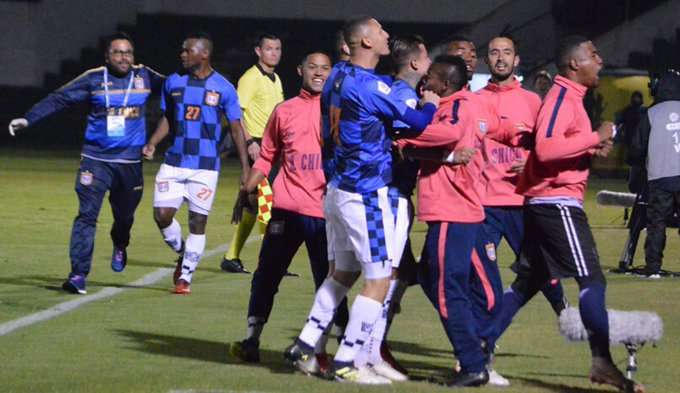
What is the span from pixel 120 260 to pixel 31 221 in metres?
6.20


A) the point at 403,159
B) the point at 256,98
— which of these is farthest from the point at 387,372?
the point at 256,98

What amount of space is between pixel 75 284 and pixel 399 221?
4.85m

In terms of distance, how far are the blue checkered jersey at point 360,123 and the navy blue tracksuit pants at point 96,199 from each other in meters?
4.75

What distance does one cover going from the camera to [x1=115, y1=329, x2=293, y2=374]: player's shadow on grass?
32.4 ft

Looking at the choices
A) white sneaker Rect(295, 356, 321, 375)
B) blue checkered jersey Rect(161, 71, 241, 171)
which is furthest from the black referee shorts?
blue checkered jersey Rect(161, 71, 241, 171)

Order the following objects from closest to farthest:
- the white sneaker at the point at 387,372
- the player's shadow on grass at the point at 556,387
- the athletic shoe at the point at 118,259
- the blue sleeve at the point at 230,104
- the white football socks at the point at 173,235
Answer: the player's shadow on grass at the point at 556,387, the white sneaker at the point at 387,372, the blue sleeve at the point at 230,104, the white football socks at the point at 173,235, the athletic shoe at the point at 118,259

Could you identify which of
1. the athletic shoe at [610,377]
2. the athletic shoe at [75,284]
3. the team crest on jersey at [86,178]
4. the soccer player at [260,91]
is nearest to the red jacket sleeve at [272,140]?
the athletic shoe at [610,377]

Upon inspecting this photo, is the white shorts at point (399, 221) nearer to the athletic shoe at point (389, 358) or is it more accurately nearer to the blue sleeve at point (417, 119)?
the blue sleeve at point (417, 119)

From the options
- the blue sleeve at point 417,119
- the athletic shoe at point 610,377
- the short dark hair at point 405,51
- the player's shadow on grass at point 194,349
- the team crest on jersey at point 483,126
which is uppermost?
the short dark hair at point 405,51

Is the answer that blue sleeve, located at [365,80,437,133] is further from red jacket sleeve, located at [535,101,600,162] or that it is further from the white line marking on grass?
the white line marking on grass

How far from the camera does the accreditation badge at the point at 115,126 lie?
44.5 ft

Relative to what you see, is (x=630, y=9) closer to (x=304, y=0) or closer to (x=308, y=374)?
(x=304, y=0)

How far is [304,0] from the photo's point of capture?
42969mm

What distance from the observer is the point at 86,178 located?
13531 mm
